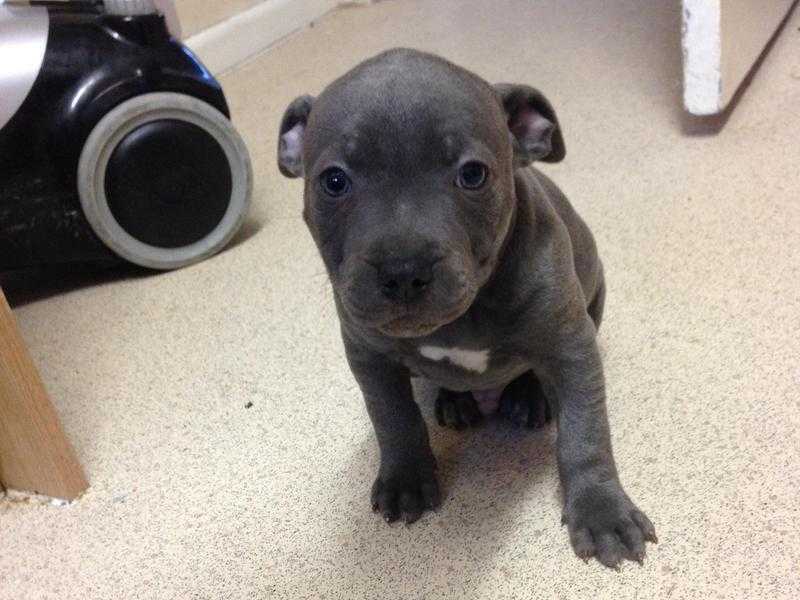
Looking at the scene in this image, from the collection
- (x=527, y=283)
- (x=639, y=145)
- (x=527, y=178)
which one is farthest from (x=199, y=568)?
(x=639, y=145)

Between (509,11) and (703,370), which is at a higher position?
(703,370)

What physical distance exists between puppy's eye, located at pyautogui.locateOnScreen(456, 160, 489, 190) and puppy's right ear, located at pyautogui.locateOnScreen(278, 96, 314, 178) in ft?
0.86

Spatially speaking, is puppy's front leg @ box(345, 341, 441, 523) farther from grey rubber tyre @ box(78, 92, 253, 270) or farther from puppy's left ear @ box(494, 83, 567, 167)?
grey rubber tyre @ box(78, 92, 253, 270)

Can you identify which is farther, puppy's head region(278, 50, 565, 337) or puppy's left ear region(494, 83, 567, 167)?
puppy's left ear region(494, 83, 567, 167)

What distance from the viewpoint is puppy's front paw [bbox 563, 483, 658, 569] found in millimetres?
1123

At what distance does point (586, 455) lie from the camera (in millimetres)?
1189

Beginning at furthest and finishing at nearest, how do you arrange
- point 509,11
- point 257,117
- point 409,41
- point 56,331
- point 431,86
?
point 509,11 → point 409,41 → point 257,117 → point 56,331 → point 431,86

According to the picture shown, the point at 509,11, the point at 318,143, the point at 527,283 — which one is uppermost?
the point at 318,143

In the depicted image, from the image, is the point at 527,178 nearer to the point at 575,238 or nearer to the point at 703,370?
the point at 575,238

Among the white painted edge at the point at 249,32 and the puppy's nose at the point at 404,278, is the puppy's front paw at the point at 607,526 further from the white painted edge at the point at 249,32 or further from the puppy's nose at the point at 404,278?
the white painted edge at the point at 249,32

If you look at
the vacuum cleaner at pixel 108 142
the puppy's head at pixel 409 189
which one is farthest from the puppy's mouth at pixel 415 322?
the vacuum cleaner at pixel 108 142

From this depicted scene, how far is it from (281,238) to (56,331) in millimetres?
554

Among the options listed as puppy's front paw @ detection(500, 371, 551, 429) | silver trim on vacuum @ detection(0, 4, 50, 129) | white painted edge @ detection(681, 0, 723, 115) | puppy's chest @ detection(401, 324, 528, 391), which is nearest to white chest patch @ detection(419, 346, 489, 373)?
puppy's chest @ detection(401, 324, 528, 391)

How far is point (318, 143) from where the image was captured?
3.53 feet
